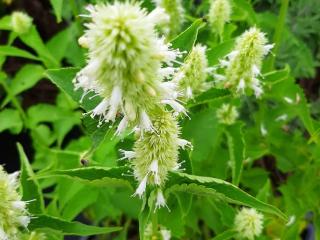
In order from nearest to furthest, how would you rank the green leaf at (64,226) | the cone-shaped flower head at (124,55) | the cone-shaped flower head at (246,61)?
the cone-shaped flower head at (124,55) → the green leaf at (64,226) → the cone-shaped flower head at (246,61)

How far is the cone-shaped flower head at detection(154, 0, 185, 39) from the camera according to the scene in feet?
3.82

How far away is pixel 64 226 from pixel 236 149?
0.42 metres

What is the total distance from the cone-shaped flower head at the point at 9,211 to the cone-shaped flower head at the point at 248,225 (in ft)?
1.66

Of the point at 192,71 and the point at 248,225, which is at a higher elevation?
the point at 192,71

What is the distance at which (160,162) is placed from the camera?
2.58ft

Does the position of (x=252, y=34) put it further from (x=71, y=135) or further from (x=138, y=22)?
(x=71, y=135)

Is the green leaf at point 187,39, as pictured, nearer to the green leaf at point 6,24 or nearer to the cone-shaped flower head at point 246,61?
the cone-shaped flower head at point 246,61

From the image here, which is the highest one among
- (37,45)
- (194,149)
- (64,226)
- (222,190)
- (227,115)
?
(37,45)

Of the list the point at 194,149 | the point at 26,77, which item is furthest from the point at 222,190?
the point at 26,77

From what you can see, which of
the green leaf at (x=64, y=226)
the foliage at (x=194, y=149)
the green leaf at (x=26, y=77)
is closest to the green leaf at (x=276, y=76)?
the foliage at (x=194, y=149)

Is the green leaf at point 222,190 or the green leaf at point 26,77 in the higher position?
the green leaf at point 26,77

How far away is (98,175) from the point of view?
0.82m

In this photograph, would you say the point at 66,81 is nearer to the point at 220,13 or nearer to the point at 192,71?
the point at 192,71

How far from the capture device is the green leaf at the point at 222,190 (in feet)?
2.42
